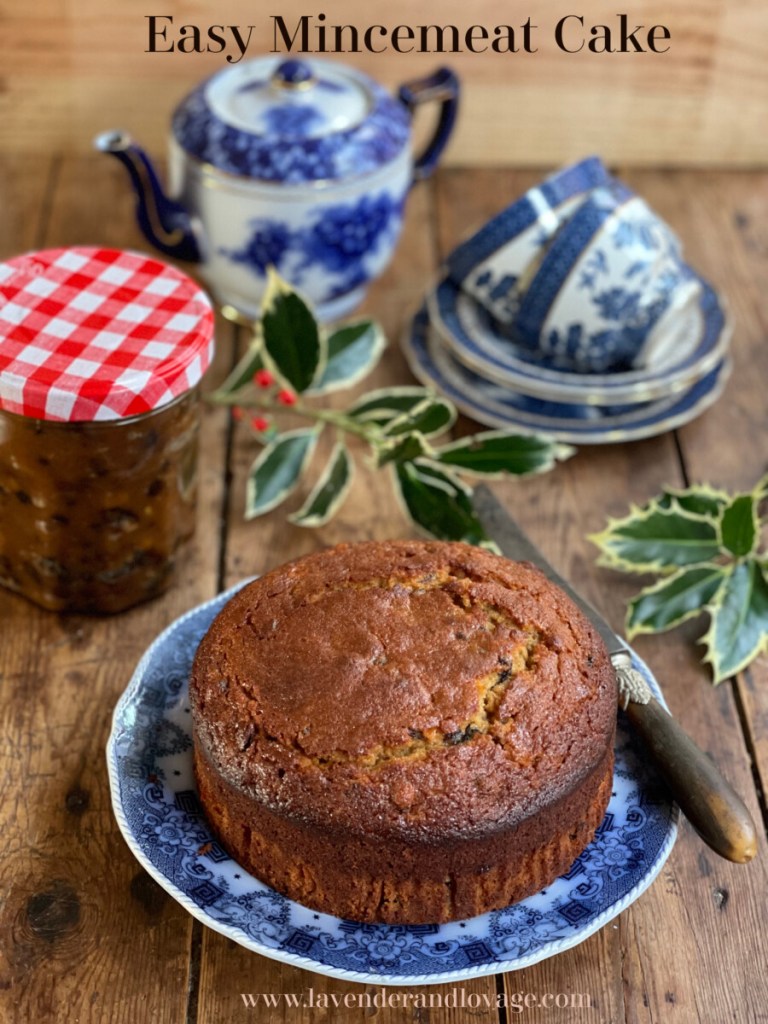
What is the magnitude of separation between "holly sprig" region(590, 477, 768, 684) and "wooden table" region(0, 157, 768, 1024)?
29mm

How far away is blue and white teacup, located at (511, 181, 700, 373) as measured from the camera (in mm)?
1435

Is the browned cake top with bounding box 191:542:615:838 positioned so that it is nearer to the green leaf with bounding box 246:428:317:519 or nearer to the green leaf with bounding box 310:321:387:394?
the green leaf with bounding box 246:428:317:519

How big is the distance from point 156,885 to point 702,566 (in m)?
0.60

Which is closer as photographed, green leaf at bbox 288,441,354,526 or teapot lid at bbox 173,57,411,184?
green leaf at bbox 288,441,354,526

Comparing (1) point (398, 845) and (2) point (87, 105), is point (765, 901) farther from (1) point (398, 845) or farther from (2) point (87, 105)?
(2) point (87, 105)

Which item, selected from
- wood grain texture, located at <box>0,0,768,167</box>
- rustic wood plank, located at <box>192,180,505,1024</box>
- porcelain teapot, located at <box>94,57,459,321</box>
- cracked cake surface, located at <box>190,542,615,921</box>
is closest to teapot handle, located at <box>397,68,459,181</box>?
porcelain teapot, located at <box>94,57,459,321</box>

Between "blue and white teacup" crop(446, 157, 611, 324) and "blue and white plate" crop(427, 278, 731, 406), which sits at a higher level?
"blue and white teacup" crop(446, 157, 611, 324)

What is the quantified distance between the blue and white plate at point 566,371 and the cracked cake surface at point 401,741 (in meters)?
0.49

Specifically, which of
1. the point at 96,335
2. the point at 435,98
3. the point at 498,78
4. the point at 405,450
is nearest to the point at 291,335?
the point at 405,450

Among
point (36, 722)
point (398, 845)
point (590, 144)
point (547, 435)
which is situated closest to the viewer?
point (398, 845)

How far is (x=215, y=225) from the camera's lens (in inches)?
59.9

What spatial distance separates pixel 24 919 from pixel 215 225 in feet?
2.87

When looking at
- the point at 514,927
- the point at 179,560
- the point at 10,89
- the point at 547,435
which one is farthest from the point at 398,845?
the point at 10,89

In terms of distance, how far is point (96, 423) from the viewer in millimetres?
1057
